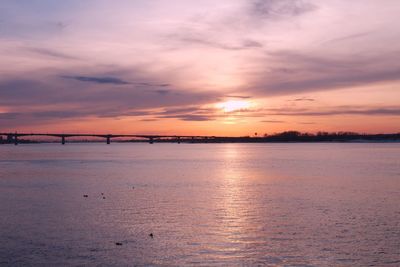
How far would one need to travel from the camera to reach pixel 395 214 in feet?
69.3

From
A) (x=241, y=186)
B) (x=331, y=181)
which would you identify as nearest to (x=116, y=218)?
(x=241, y=186)

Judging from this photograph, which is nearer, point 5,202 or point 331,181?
point 5,202

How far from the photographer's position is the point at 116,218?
20797 mm

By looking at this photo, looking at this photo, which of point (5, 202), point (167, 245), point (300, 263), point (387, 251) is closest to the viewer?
point (300, 263)

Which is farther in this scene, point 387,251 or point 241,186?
point 241,186

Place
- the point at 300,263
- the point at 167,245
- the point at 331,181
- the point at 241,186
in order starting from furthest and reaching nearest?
the point at 331,181
the point at 241,186
the point at 167,245
the point at 300,263

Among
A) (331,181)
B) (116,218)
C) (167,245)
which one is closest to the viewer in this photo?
(167,245)

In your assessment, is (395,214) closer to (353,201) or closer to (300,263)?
(353,201)

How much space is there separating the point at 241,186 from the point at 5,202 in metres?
15.8

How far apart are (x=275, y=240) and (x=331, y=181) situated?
2247 cm

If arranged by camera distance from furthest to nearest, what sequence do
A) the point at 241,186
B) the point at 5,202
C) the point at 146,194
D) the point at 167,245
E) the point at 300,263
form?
the point at 241,186 → the point at 146,194 → the point at 5,202 → the point at 167,245 → the point at 300,263

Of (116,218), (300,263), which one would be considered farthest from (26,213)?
(300,263)

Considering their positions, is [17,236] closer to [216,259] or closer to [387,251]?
[216,259]

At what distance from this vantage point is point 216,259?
14023 mm
